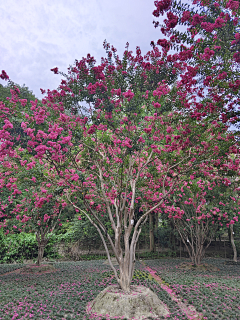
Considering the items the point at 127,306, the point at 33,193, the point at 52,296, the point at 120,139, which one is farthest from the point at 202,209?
the point at 33,193

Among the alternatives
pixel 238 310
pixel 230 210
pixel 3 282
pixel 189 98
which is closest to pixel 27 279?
pixel 3 282

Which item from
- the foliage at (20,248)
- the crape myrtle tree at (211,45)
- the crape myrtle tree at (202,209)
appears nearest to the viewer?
the crape myrtle tree at (211,45)

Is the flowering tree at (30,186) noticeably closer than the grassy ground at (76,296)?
No

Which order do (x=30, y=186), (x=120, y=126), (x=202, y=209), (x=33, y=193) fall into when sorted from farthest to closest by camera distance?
(x=202, y=209), (x=33, y=193), (x=30, y=186), (x=120, y=126)

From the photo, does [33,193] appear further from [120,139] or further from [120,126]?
[120,126]

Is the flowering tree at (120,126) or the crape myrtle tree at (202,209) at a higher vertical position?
the flowering tree at (120,126)

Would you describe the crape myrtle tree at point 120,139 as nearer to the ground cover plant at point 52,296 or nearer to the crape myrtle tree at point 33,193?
the crape myrtle tree at point 33,193

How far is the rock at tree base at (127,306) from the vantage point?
467cm

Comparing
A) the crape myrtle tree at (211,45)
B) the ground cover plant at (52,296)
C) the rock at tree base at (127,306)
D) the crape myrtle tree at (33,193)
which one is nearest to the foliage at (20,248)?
the crape myrtle tree at (33,193)

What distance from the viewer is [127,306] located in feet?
15.7

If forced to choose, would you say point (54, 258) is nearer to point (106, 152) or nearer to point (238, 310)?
point (106, 152)

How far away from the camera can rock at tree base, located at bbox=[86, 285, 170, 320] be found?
4.67 m

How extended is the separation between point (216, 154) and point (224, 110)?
1.76 metres

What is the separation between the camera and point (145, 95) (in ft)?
20.8
